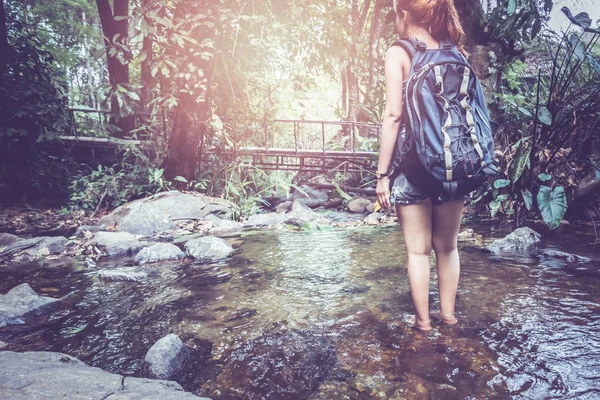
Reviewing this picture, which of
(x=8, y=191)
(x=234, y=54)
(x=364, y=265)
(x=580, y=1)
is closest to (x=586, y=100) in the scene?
(x=364, y=265)

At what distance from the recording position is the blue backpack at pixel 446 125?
Answer: 178cm

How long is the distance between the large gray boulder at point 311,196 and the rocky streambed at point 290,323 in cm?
451

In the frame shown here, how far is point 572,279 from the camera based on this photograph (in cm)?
298

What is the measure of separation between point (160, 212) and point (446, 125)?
557 centimetres

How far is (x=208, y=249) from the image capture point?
168 inches

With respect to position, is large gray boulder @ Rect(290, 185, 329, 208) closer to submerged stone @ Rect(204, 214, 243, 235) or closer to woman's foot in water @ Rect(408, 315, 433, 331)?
submerged stone @ Rect(204, 214, 243, 235)

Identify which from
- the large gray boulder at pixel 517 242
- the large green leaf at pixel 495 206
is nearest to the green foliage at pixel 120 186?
the large green leaf at pixel 495 206

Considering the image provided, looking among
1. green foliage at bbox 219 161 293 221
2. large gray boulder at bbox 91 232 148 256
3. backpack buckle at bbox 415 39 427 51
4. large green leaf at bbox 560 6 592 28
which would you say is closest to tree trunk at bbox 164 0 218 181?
green foliage at bbox 219 161 293 221

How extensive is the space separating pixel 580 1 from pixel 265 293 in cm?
1174

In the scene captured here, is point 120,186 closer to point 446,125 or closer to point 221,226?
point 221,226

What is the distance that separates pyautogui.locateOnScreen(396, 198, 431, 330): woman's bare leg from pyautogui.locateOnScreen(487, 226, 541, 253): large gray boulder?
228 cm

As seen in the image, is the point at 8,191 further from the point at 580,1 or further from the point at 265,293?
the point at 580,1

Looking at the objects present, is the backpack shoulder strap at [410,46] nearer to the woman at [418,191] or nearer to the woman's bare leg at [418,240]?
the woman at [418,191]

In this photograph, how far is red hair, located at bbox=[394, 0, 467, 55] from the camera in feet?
6.28
